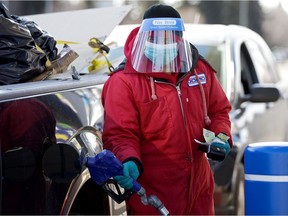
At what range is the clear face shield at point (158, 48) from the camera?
400 centimetres

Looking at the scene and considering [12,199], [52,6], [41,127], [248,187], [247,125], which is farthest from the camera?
[52,6]

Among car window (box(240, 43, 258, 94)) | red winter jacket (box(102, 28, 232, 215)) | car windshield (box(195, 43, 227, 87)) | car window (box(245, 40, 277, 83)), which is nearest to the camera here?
red winter jacket (box(102, 28, 232, 215))

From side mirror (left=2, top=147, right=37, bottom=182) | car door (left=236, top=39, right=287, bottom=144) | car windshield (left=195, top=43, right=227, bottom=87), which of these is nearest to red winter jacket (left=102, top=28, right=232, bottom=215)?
side mirror (left=2, top=147, right=37, bottom=182)

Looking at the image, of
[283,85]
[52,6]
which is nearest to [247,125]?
[283,85]

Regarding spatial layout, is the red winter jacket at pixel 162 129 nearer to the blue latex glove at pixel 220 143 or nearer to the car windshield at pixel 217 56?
the blue latex glove at pixel 220 143

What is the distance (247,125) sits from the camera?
688 centimetres

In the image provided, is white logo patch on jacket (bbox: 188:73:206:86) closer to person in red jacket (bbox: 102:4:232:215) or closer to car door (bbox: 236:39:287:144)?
person in red jacket (bbox: 102:4:232:215)

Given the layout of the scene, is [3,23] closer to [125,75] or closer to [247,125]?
[125,75]

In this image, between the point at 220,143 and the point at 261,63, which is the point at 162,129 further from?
the point at 261,63

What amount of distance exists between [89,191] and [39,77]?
651mm

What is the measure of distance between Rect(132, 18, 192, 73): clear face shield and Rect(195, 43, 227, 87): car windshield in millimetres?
2488

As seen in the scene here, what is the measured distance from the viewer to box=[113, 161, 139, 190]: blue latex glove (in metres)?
3.64

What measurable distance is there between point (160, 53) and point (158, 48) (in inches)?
Answer: 1.1

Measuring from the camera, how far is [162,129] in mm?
4023
